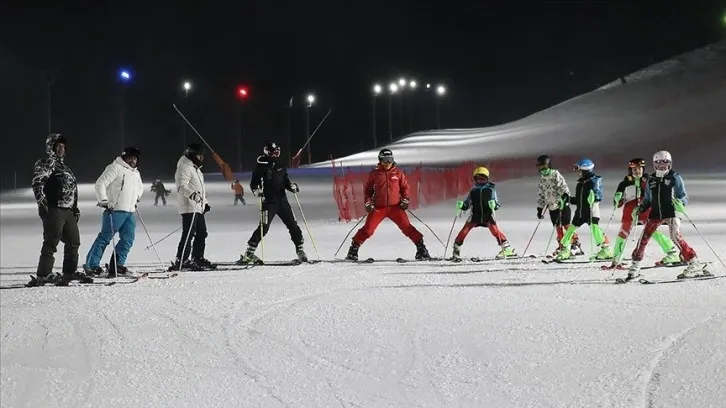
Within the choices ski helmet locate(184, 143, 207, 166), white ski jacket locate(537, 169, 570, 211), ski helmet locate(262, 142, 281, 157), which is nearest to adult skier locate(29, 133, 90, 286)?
ski helmet locate(184, 143, 207, 166)

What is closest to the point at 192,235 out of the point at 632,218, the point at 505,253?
the point at 505,253

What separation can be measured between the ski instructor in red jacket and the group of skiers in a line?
0.04ft

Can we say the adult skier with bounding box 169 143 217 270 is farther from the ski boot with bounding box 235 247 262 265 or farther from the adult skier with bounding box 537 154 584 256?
the adult skier with bounding box 537 154 584 256

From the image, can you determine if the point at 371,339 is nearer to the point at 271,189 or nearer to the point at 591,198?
the point at 271,189

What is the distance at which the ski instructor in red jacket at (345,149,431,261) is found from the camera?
11648 mm

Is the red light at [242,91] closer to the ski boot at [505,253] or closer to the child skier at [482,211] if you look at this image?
the child skier at [482,211]

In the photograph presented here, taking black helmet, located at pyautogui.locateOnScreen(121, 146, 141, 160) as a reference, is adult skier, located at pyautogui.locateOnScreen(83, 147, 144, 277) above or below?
below

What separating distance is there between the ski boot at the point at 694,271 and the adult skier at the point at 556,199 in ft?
7.83

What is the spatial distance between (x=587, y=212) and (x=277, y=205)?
395cm

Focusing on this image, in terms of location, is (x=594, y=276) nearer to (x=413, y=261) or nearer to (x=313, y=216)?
(x=413, y=261)

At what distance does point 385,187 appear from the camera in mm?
11688

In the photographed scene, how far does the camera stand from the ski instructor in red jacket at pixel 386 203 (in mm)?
11648

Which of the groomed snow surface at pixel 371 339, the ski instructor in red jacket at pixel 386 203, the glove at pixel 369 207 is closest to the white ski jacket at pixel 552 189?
the groomed snow surface at pixel 371 339

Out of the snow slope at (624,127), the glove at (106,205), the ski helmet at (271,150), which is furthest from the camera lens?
the snow slope at (624,127)
